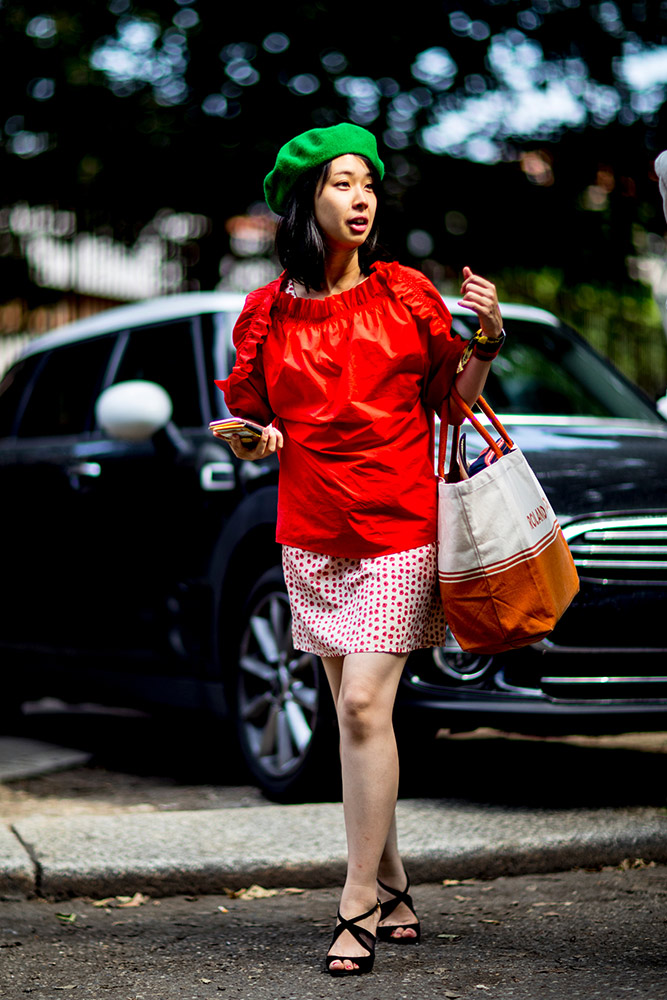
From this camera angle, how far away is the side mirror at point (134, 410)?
5562mm

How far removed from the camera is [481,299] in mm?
→ 3219

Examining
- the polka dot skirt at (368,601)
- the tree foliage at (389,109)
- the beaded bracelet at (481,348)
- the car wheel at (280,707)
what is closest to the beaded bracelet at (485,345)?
the beaded bracelet at (481,348)

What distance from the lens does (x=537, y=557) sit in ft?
10.9

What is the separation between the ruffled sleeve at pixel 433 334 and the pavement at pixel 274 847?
1452 millimetres

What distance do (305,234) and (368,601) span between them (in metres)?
0.88

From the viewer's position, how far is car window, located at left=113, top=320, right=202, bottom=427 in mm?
5926

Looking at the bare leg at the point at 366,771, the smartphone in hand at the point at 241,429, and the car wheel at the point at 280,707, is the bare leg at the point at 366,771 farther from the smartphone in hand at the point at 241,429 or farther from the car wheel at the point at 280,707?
the car wheel at the point at 280,707

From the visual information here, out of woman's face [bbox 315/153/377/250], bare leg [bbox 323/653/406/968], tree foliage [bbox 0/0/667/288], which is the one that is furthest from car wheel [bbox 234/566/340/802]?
tree foliage [bbox 0/0/667/288]

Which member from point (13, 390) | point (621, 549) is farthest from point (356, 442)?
point (13, 390)

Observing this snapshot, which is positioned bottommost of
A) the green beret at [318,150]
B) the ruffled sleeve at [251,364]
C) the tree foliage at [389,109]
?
the ruffled sleeve at [251,364]

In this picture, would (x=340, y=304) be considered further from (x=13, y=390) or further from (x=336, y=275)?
(x=13, y=390)

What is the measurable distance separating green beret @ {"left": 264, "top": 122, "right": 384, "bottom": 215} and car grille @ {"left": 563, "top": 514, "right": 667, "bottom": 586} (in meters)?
1.54

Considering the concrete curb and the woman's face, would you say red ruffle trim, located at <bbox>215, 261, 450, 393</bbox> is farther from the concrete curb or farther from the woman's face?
the concrete curb

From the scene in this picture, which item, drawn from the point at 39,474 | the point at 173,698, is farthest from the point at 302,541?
the point at 39,474
